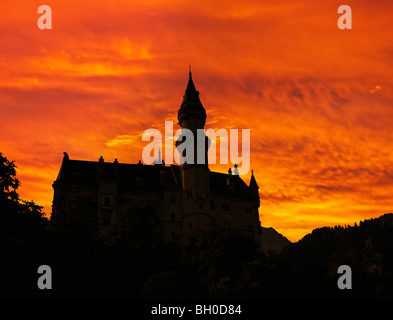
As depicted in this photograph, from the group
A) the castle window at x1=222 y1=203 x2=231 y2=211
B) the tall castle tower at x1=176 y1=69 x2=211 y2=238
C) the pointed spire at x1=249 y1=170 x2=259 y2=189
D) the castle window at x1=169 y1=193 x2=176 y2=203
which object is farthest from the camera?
the pointed spire at x1=249 y1=170 x2=259 y2=189

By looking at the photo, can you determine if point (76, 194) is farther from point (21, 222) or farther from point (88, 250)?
point (21, 222)

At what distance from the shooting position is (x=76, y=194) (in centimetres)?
9112

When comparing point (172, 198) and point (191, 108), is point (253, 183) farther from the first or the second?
point (191, 108)

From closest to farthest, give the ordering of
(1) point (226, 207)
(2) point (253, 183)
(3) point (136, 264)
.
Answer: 1. (3) point (136, 264)
2. (1) point (226, 207)
3. (2) point (253, 183)

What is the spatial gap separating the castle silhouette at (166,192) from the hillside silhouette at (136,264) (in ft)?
46.9

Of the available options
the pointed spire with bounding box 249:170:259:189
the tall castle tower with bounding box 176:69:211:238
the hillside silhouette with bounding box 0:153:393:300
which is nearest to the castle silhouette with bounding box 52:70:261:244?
the tall castle tower with bounding box 176:69:211:238

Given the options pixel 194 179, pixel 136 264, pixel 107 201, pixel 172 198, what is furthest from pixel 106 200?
pixel 136 264

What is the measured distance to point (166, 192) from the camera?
9581cm

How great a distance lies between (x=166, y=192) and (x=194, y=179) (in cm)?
650

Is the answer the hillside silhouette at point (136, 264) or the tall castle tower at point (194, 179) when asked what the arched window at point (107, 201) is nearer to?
the hillside silhouette at point (136, 264)

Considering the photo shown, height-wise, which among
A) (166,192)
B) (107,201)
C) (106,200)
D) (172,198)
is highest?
(166,192)

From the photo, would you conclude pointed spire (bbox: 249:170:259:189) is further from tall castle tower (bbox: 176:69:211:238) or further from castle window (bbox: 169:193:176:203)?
castle window (bbox: 169:193:176:203)

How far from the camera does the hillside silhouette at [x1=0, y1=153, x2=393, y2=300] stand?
144 feet

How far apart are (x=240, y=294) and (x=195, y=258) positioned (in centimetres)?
1380
